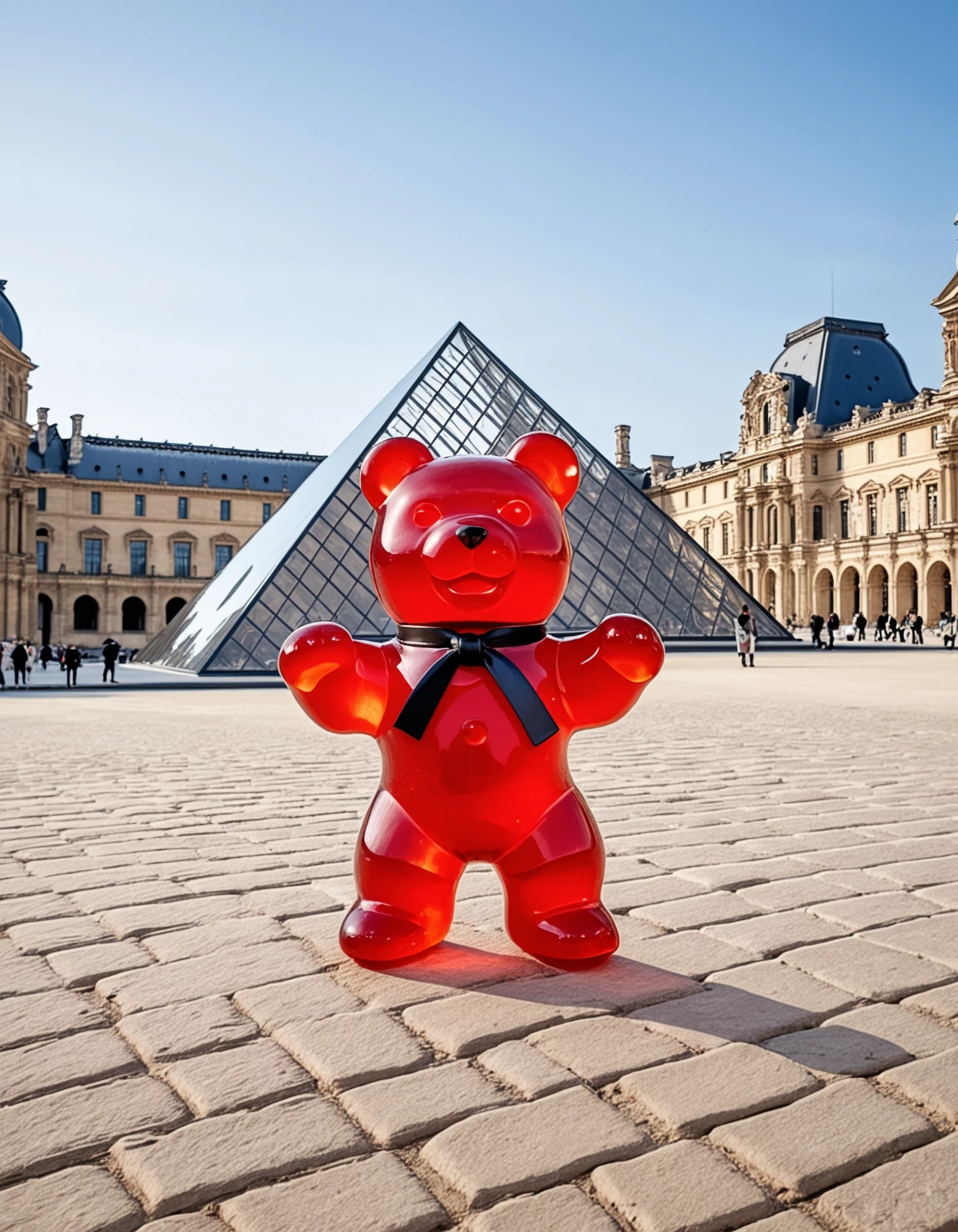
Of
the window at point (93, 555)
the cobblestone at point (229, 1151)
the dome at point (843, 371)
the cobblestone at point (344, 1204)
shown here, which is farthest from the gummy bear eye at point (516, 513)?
the window at point (93, 555)

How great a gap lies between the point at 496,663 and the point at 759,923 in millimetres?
1146

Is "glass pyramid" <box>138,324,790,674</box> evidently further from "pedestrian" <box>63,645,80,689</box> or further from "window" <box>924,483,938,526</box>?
"window" <box>924,483,938,526</box>

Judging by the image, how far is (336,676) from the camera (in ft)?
8.51

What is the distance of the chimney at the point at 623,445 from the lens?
81.6 metres

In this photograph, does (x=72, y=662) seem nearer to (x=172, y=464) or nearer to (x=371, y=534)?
(x=371, y=534)

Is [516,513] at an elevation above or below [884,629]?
above

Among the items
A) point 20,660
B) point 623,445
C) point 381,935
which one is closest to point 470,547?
point 381,935

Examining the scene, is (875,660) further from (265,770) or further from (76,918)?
(76,918)

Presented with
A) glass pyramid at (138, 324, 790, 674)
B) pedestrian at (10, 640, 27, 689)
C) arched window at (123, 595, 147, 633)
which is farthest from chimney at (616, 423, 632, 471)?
pedestrian at (10, 640, 27, 689)

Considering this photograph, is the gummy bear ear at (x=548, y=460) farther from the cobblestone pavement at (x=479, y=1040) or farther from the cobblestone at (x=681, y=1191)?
the cobblestone at (x=681, y=1191)

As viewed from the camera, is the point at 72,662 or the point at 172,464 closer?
the point at 72,662

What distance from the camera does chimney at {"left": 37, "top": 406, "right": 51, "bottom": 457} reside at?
6412cm

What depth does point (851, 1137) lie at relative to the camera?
170cm

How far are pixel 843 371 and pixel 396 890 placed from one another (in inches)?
2573
